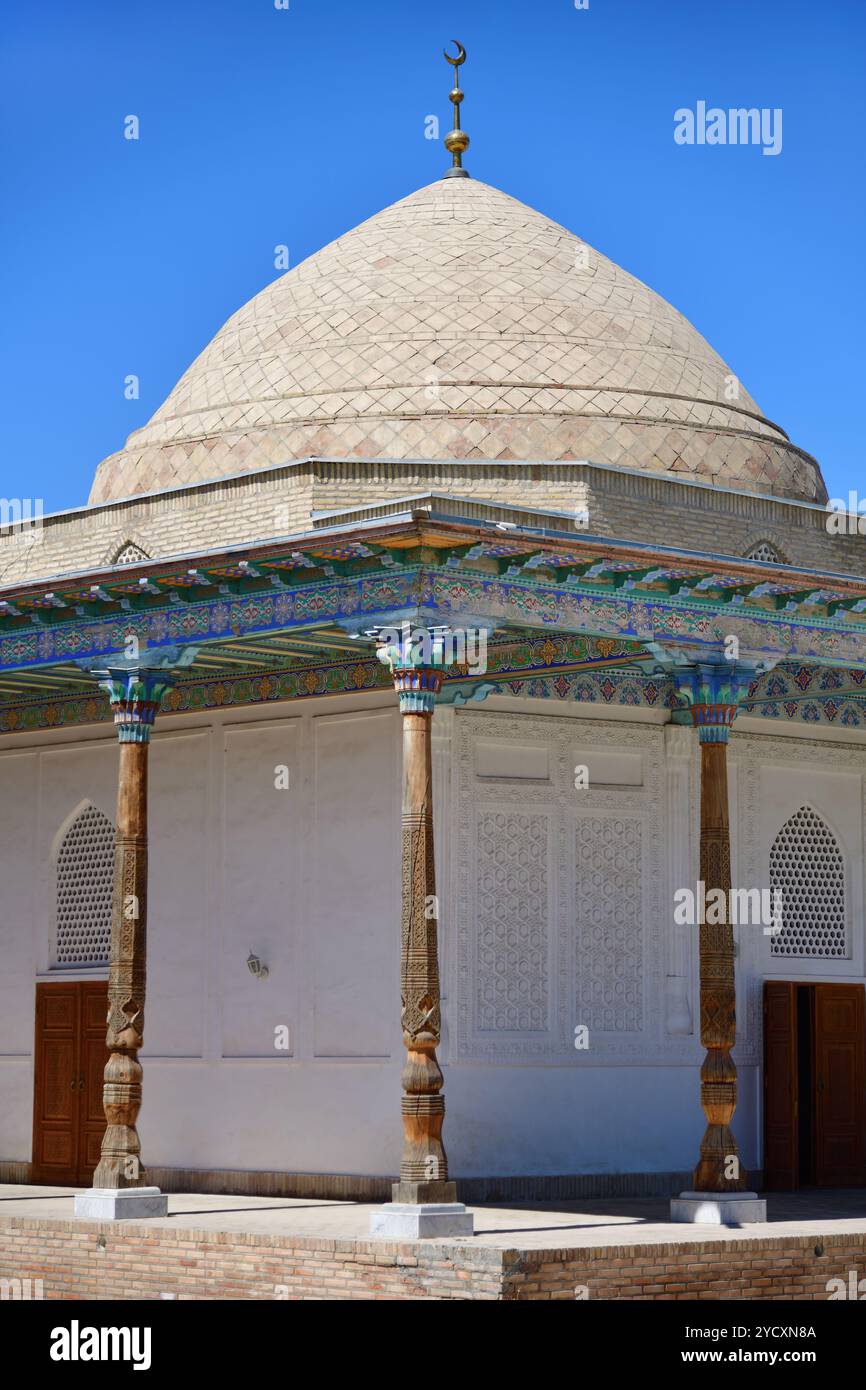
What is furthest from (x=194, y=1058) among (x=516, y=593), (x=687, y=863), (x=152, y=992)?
(x=516, y=593)

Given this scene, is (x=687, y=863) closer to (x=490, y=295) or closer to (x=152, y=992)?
(x=152, y=992)

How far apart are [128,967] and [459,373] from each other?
20.4 ft

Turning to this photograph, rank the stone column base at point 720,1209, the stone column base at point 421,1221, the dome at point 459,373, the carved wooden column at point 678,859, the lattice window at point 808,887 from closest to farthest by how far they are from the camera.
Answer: the stone column base at point 421,1221 → the stone column base at point 720,1209 → the carved wooden column at point 678,859 → the lattice window at point 808,887 → the dome at point 459,373

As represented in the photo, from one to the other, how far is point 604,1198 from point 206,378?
8.18m

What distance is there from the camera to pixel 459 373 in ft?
60.2

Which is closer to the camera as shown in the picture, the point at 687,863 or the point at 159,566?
the point at 159,566

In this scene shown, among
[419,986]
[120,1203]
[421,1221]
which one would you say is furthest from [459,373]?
[421,1221]

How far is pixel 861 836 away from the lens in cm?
1789

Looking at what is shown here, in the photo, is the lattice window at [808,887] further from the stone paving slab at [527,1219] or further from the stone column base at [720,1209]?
the stone column base at [720,1209]

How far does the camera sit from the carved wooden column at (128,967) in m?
14.0

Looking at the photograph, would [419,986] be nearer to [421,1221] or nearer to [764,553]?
[421,1221]

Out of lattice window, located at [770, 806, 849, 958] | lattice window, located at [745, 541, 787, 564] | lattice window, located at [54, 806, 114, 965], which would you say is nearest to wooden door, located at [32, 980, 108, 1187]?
lattice window, located at [54, 806, 114, 965]

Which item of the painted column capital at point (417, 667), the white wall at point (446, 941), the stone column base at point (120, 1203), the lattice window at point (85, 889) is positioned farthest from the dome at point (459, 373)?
the stone column base at point (120, 1203)

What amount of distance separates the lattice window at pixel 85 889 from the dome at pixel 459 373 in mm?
3150
